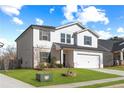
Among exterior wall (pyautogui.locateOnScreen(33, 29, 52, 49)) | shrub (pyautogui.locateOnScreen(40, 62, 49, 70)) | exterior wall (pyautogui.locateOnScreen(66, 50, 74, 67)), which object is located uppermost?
exterior wall (pyautogui.locateOnScreen(33, 29, 52, 49))

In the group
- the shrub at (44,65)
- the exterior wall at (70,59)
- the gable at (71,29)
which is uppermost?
the gable at (71,29)

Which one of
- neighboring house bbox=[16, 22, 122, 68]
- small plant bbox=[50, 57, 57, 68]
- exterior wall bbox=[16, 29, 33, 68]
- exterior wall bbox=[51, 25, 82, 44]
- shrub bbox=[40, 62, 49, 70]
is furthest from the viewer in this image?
exterior wall bbox=[51, 25, 82, 44]

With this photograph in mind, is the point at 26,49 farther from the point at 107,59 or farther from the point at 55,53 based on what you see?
the point at 107,59

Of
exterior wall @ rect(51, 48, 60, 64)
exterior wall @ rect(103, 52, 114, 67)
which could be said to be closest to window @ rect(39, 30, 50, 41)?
exterior wall @ rect(51, 48, 60, 64)

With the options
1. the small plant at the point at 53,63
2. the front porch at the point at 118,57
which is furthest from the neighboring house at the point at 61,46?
the front porch at the point at 118,57

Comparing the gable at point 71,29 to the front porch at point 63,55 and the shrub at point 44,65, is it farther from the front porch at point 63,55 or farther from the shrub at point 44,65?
the shrub at point 44,65

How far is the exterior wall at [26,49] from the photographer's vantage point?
36.6 metres

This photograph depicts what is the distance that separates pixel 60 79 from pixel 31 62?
1232cm

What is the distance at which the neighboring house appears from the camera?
3600 cm

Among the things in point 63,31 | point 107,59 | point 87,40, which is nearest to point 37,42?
point 63,31

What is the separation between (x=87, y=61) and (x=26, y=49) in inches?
336

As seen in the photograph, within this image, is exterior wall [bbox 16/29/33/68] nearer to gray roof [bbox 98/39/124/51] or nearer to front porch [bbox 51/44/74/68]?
front porch [bbox 51/44/74/68]
